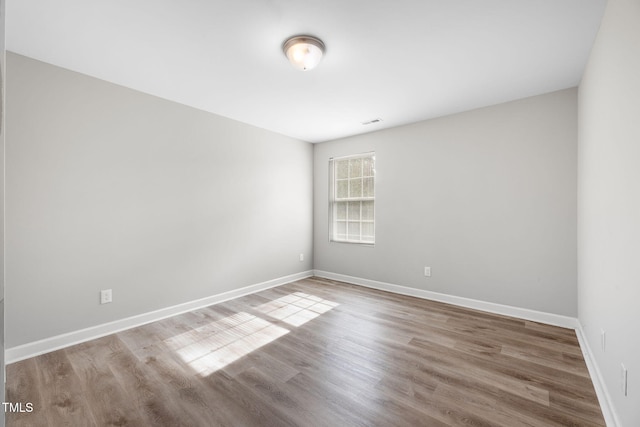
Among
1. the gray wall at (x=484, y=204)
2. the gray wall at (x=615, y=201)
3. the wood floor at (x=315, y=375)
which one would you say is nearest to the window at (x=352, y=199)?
the gray wall at (x=484, y=204)

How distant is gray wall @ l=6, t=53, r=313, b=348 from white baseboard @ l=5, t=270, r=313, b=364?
0.06m

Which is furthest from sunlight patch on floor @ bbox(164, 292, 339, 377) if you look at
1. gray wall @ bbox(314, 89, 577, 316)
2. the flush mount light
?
the flush mount light

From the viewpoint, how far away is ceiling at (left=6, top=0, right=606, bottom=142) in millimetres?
1761

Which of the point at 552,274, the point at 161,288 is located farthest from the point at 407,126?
the point at 161,288

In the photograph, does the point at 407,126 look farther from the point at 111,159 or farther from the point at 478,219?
the point at 111,159

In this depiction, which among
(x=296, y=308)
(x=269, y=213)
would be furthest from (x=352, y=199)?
(x=296, y=308)

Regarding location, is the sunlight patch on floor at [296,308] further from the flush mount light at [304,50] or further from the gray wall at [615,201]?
the flush mount light at [304,50]

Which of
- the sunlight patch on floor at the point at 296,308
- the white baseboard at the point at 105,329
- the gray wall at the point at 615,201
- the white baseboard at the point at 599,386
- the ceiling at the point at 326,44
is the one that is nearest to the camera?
the gray wall at the point at 615,201

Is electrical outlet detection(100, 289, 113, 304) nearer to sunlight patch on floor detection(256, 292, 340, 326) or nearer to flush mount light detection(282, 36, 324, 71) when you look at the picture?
sunlight patch on floor detection(256, 292, 340, 326)

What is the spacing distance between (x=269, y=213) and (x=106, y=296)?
7.26 ft

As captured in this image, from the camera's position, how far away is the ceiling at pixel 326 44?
1.76 m

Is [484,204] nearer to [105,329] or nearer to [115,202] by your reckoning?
[115,202]

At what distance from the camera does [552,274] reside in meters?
2.88

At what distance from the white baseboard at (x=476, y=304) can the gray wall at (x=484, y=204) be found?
0.06 metres
